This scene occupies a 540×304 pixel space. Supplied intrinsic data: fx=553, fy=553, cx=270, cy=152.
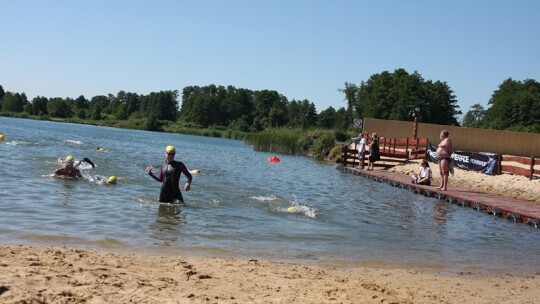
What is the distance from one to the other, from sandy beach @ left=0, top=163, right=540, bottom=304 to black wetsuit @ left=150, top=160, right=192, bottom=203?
4.73 meters

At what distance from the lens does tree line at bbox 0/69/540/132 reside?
291ft

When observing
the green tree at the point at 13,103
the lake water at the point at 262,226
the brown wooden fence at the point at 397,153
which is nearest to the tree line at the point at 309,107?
the green tree at the point at 13,103

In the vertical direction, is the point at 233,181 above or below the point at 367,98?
below

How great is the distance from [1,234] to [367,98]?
97312 mm

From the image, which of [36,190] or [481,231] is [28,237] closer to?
[36,190]

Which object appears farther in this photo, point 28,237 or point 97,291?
point 28,237

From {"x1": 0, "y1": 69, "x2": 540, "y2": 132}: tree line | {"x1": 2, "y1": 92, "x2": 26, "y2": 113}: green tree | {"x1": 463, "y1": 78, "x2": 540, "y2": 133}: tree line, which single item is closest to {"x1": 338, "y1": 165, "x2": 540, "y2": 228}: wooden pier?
{"x1": 0, "y1": 69, "x2": 540, "y2": 132}: tree line

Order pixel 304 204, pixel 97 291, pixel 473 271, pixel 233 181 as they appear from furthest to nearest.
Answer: pixel 233 181, pixel 304 204, pixel 473 271, pixel 97 291

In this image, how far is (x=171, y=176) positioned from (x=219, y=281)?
636 centimetres

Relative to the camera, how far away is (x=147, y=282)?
233 inches

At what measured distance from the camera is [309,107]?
153500 mm

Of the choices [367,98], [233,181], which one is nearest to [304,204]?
[233,181]

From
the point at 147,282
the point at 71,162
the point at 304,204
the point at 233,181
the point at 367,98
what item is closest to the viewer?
the point at 147,282

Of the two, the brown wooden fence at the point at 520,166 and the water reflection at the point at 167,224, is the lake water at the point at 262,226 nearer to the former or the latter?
the water reflection at the point at 167,224
